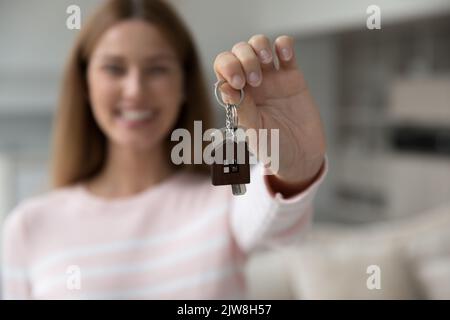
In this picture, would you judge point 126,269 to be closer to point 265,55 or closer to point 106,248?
point 106,248

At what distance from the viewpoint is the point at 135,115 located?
56 cm

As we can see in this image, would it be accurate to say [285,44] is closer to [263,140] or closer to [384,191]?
[263,140]

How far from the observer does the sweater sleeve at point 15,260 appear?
26.9 inches

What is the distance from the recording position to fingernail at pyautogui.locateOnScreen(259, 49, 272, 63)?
40 centimetres

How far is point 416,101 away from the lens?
3.04m

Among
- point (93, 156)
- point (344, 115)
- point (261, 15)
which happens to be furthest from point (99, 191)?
point (344, 115)

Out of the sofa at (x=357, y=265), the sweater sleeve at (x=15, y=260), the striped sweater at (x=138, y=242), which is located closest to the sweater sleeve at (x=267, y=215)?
the striped sweater at (x=138, y=242)

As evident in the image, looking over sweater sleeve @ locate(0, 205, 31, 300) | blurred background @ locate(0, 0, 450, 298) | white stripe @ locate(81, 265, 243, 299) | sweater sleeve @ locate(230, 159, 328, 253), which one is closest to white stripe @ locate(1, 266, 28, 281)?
sweater sleeve @ locate(0, 205, 31, 300)

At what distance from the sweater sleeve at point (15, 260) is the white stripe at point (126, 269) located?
2 centimetres

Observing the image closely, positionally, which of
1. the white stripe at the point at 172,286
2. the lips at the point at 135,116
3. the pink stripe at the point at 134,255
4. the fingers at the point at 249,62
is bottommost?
the white stripe at the point at 172,286

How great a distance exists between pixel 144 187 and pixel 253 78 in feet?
1.19

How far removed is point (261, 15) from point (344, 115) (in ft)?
9.62

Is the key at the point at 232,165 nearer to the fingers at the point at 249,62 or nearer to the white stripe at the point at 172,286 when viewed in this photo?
the fingers at the point at 249,62

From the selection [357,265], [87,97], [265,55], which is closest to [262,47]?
[265,55]
